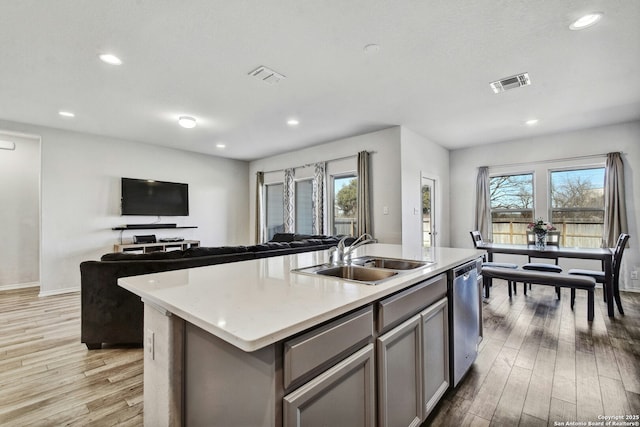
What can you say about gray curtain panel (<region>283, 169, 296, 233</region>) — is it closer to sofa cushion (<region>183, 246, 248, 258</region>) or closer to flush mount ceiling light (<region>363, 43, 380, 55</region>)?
sofa cushion (<region>183, 246, 248, 258</region>)

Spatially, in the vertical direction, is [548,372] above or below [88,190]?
below

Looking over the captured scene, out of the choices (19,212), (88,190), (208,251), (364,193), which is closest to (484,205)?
(364,193)

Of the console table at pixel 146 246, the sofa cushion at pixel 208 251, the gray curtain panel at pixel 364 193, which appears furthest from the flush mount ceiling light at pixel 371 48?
the console table at pixel 146 246

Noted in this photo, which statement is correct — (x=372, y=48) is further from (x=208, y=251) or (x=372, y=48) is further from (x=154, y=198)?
(x=154, y=198)

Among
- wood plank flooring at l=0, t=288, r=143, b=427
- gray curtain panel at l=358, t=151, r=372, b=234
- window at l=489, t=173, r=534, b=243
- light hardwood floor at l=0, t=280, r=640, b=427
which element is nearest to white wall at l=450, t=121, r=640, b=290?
window at l=489, t=173, r=534, b=243

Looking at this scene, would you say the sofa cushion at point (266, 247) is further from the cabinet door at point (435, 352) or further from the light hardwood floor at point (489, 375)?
the cabinet door at point (435, 352)

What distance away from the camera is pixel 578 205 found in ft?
16.8

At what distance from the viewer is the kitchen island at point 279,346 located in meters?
0.88

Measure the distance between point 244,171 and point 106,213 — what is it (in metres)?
3.24

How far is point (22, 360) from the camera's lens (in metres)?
2.45

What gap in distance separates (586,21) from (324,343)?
3074 mm

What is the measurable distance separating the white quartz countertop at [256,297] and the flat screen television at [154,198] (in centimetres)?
479

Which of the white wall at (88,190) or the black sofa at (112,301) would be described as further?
the white wall at (88,190)

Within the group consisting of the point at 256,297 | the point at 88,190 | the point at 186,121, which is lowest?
the point at 256,297
